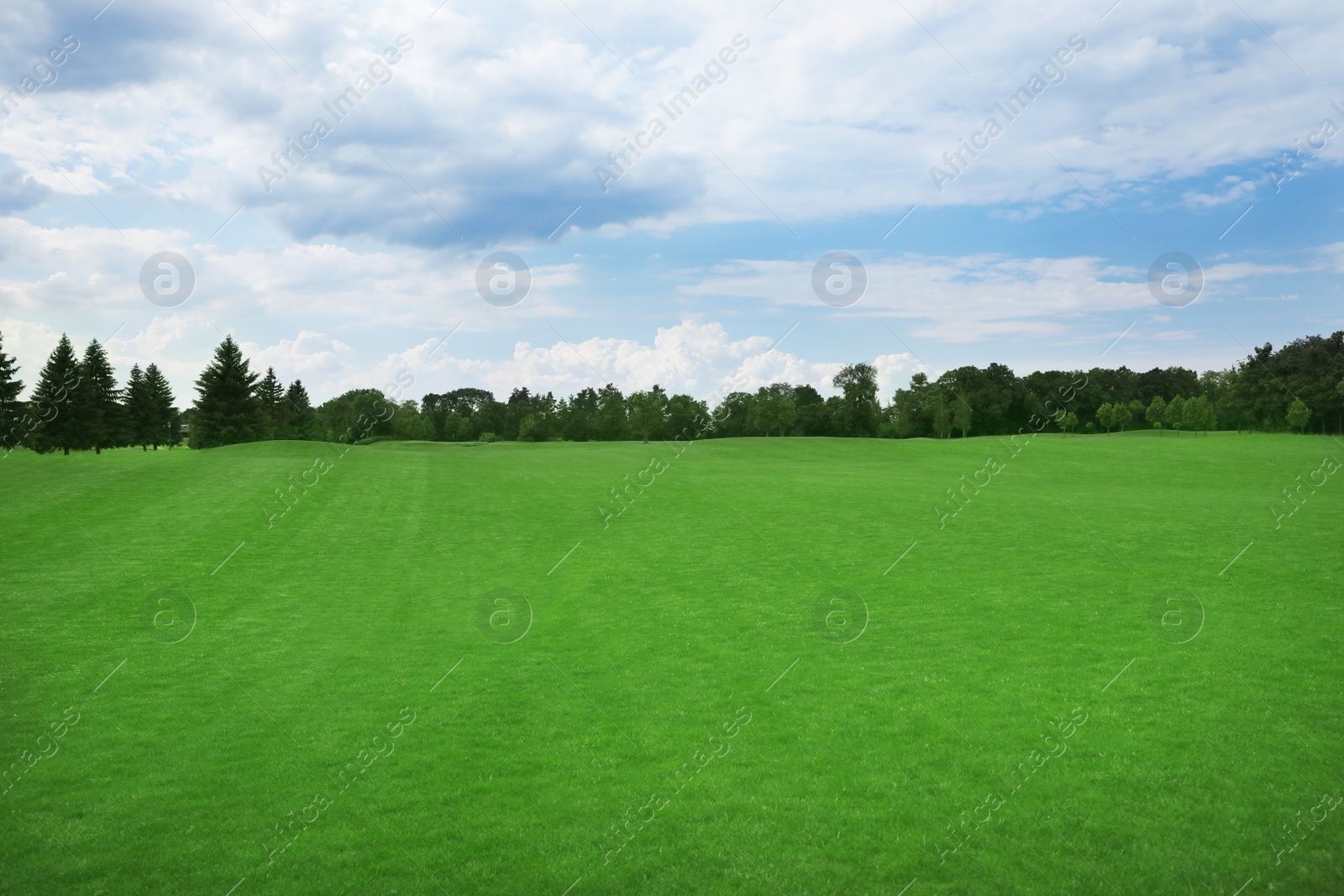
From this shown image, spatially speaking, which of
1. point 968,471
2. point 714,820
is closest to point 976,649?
point 714,820

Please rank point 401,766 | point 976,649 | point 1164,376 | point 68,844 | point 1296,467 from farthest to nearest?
point 1164,376 < point 1296,467 < point 976,649 < point 401,766 < point 68,844

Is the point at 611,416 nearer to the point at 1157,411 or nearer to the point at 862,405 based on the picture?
the point at 862,405

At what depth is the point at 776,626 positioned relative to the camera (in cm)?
1800

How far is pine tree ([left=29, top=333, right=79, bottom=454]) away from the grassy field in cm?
6343

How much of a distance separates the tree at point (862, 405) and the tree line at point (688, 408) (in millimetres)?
204

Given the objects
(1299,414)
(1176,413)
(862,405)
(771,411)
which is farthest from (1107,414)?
(771,411)

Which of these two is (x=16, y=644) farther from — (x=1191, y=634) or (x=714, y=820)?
(x=1191, y=634)

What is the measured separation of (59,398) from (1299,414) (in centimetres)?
13768

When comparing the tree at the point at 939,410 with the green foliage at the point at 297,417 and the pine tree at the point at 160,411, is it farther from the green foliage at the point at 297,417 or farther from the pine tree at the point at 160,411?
Answer: the pine tree at the point at 160,411

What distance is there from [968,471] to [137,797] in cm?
5295

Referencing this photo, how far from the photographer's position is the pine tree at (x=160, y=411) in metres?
97.9

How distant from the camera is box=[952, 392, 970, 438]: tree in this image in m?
102

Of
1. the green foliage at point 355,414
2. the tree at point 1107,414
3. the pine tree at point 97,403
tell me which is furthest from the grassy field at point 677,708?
the tree at point 1107,414

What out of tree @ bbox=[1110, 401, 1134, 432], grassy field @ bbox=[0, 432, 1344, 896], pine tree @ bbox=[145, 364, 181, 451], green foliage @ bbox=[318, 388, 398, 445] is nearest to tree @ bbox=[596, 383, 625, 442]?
green foliage @ bbox=[318, 388, 398, 445]
